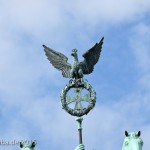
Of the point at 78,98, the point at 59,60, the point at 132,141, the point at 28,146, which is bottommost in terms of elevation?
the point at 132,141

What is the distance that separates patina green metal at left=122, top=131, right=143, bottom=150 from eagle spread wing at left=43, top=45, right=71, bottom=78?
4.08m

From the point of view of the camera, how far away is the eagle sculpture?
86.3 ft

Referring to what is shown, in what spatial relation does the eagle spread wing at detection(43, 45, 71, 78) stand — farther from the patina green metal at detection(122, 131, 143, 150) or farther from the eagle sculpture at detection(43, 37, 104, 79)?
the patina green metal at detection(122, 131, 143, 150)

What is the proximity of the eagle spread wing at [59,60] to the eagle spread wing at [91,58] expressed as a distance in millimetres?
492

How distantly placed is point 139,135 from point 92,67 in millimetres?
4445

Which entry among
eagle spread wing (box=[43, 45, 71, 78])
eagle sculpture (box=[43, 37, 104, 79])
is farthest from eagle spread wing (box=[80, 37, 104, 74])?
eagle spread wing (box=[43, 45, 71, 78])

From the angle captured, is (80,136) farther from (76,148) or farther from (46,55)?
(46,55)

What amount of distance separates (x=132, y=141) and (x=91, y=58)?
4849 millimetres

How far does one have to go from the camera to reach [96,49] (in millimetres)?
27406

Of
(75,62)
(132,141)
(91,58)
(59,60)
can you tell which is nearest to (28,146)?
(132,141)

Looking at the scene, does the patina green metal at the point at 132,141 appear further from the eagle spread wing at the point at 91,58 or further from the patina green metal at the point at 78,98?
the eagle spread wing at the point at 91,58

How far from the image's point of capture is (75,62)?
26406 millimetres

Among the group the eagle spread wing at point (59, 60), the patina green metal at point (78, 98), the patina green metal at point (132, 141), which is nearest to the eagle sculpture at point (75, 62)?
the eagle spread wing at point (59, 60)

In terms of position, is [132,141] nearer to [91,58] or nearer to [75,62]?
[75,62]
